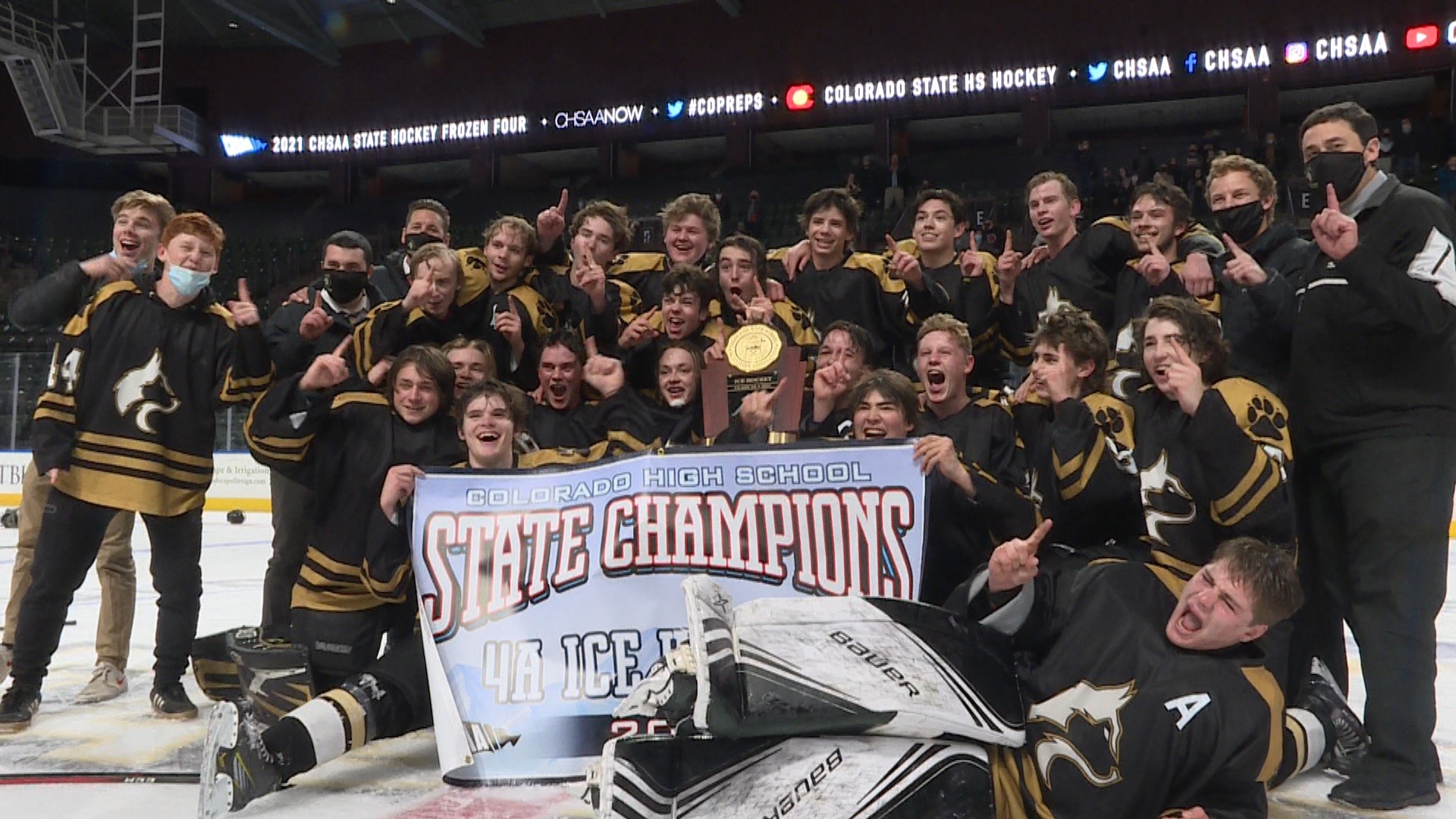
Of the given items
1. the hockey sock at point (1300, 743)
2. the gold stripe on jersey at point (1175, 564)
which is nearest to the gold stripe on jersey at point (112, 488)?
the gold stripe on jersey at point (1175, 564)

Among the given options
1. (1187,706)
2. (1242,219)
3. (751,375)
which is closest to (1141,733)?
(1187,706)

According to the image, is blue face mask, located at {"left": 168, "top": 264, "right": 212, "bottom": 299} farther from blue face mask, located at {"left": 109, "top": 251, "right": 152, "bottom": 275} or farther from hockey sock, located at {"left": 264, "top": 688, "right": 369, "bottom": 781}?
hockey sock, located at {"left": 264, "top": 688, "right": 369, "bottom": 781}

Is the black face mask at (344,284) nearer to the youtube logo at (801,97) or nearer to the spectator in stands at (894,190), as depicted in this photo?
the spectator in stands at (894,190)

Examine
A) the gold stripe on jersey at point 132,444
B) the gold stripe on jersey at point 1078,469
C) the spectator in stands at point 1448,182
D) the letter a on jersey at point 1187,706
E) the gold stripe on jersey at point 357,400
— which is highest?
the spectator in stands at point 1448,182

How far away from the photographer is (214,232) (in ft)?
10.9

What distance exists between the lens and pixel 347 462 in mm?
3102

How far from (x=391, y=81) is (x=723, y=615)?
18.2 m

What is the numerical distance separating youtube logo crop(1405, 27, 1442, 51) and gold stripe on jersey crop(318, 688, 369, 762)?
49.0ft

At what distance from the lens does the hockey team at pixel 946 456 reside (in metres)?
2.08

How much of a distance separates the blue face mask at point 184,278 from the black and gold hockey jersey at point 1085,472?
2.37 metres

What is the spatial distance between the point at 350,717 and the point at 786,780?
1.20 metres

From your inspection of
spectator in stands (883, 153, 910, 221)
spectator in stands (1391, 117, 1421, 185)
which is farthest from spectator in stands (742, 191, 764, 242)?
spectator in stands (1391, 117, 1421, 185)

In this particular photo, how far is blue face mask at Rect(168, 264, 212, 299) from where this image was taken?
3.24 meters

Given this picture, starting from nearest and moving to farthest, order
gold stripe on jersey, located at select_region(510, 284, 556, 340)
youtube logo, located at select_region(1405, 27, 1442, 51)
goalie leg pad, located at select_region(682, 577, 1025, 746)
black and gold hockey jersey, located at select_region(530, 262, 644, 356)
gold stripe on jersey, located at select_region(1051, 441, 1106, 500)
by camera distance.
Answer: goalie leg pad, located at select_region(682, 577, 1025, 746) → gold stripe on jersey, located at select_region(1051, 441, 1106, 500) → black and gold hockey jersey, located at select_region(530, 262, 644, 356) → gold stripe on jersey, located at select_region(510, 284, 556, 340) → youtube logo, located at select_region(1405, 27, 1442, 51)
